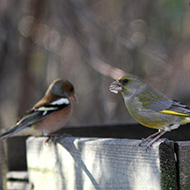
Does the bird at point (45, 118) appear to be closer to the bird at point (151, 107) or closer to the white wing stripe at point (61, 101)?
the white wing stripe at point (61, 101)

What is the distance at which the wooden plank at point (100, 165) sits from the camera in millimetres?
2383

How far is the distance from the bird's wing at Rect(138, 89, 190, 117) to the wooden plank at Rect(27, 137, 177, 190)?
0.61 meters

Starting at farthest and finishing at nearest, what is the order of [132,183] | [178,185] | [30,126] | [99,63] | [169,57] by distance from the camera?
1. [169,57]
2. [99,63]
3. [30,126]
4. [132,183]
5. [178,185]

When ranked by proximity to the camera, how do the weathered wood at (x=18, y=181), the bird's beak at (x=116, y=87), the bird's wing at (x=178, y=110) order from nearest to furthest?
the bird's wing at (x=178, y=110), the bird's beak at (x=116, y=87), the weathered wood at (x=18, y=181)

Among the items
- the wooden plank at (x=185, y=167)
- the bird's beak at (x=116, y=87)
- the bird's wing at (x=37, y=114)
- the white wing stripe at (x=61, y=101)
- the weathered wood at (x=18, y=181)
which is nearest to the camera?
the wooden plank at (x=185, y=167)

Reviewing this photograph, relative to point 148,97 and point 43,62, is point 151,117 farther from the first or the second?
point 43,62

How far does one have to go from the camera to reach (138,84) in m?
3.62

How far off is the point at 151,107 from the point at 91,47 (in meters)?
3.81

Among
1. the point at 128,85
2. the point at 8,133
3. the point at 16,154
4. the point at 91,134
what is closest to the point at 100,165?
the point at 128,85

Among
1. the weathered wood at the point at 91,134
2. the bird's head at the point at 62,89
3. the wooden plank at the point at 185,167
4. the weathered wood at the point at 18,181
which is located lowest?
the weathered wood at the point at 18,181

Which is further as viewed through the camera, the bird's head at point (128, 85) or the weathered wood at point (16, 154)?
the weathered wood at point (16, 154)

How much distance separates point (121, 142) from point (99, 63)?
356 cm

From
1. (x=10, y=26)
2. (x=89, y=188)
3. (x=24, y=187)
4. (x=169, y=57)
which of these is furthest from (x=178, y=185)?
(x=10, y=26)

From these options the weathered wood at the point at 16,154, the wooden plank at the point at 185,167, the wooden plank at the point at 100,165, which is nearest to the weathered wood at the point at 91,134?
the weathered wood at the point at 16,154
